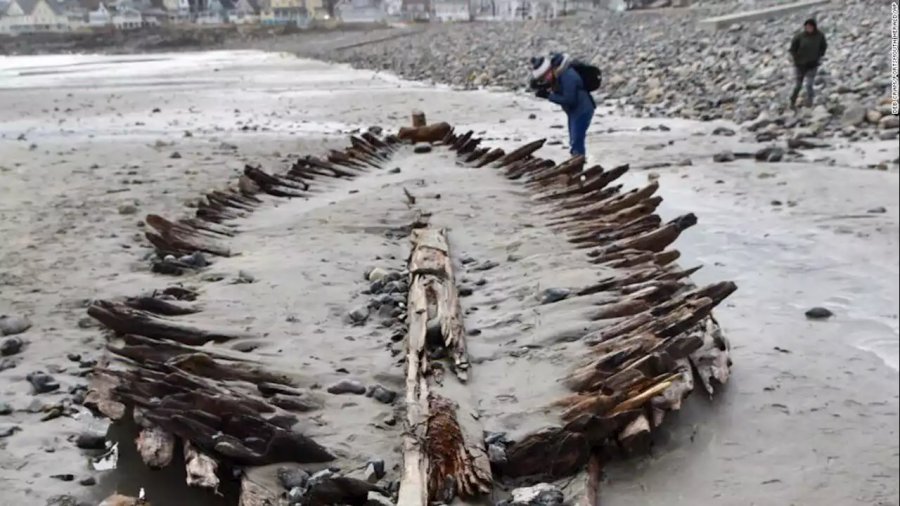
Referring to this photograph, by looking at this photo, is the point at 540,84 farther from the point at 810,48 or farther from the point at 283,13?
the point at 283,13

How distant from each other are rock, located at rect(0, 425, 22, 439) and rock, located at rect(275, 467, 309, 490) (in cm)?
151

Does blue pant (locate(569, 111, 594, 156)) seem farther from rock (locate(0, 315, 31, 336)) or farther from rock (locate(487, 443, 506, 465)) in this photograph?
rock (locate(487, 443, 506, 465))

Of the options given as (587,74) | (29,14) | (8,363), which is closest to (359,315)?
(8,363)

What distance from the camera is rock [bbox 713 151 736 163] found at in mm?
9500

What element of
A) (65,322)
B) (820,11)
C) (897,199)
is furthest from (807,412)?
(820,11)

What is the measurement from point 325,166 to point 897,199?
8878 mm

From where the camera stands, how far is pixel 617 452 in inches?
141

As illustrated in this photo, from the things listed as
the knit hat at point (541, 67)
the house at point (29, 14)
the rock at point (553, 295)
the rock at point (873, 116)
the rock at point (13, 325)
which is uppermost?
the house at point (29, 14)

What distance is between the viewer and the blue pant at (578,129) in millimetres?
9305

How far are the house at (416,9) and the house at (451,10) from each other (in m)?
0.57

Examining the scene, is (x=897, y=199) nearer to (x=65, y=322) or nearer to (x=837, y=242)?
(x=837, y=242)

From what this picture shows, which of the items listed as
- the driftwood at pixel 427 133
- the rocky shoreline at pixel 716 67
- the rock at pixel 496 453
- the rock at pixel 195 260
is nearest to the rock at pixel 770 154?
the rocky shoreline at pixel 716 67

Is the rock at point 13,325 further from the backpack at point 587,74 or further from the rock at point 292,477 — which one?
the backpack at point 587,74

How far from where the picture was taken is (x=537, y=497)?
304cm
